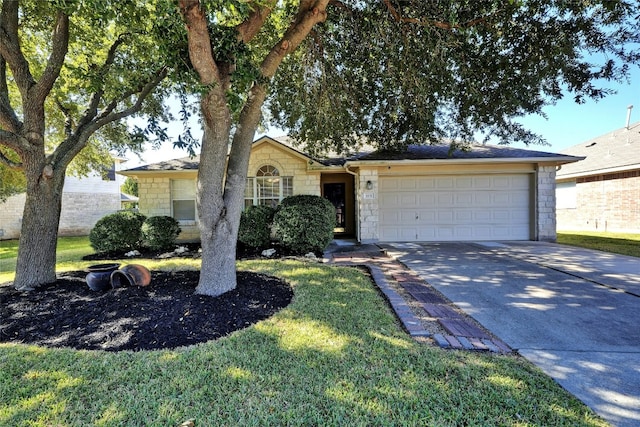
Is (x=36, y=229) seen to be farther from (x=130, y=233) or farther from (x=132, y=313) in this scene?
(x=130, y=233)

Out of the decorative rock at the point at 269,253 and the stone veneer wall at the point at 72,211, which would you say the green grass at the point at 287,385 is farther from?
the stone veneer wall at the point at 72,211

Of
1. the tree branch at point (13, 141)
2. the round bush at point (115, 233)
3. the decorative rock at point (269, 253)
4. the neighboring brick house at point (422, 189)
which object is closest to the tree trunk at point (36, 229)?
the tree branch at point (13, 141)

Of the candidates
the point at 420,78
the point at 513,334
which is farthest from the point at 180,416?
the point at 420,78

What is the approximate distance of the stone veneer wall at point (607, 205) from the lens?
45.9 ft

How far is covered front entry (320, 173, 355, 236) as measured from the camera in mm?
13523

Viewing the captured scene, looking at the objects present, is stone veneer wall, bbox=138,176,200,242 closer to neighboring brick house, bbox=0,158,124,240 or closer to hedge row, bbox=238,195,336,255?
hedge row, bbox=238,195,336,255

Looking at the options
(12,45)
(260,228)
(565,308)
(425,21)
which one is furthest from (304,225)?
(12,45)

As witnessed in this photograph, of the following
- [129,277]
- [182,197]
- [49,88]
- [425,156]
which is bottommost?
[129,277]

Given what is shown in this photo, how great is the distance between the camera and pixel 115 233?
30.7 ft

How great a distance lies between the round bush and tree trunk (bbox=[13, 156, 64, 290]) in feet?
13.6

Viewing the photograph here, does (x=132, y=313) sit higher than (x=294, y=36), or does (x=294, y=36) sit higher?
(x=294, y=36)

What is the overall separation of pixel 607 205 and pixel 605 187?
0.97 metres

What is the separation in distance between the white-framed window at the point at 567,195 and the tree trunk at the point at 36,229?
23.7m

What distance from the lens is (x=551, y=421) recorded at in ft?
6.93
